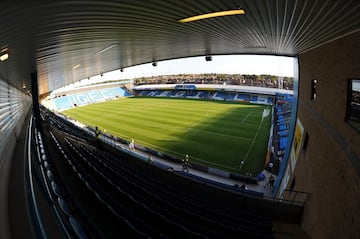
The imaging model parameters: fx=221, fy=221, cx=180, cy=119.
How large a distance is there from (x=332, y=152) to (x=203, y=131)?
1874 cm

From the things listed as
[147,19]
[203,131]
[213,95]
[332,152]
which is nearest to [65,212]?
[147,19]

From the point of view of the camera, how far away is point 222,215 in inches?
255

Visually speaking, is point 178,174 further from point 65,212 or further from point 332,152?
point 65,212

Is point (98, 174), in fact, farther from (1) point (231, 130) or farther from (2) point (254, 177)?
(1) point (231, 130)

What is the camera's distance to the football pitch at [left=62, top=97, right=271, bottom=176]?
57.6 feet

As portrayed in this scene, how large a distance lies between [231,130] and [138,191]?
19.0m

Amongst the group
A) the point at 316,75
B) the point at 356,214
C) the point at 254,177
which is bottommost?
the point at 254,177

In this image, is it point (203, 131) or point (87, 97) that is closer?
point (203, 131)

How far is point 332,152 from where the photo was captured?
533 cm

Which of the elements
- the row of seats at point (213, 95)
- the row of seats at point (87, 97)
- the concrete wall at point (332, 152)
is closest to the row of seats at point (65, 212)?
the concrete wall at point (332, 152)

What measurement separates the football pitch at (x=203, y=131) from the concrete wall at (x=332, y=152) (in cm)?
854

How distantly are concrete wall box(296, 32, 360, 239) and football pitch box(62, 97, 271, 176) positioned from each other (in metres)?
8.54

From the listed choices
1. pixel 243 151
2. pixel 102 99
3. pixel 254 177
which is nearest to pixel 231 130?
pixel 243 151

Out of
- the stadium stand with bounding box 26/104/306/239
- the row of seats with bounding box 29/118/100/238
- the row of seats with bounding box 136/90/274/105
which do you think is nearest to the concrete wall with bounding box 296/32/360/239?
the stadium stand with bounding box 26/104/306/239
